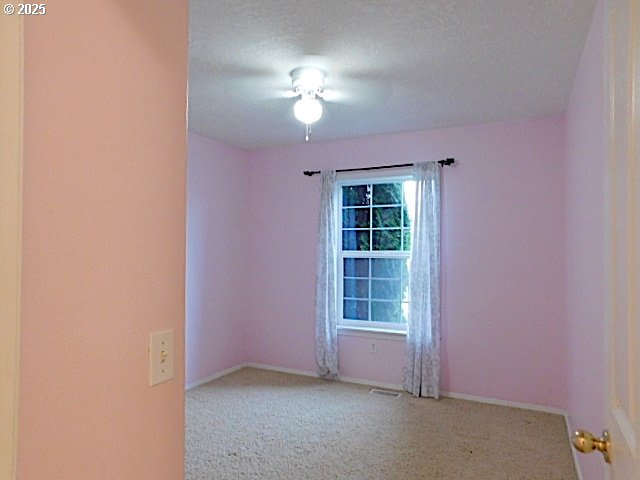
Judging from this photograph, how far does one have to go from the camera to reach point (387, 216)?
445 cm

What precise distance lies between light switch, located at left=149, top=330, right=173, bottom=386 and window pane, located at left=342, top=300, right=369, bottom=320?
361 cm

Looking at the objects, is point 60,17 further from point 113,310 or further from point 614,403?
point 614,403

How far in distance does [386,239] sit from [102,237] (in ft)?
12.2

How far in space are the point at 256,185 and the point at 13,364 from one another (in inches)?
174

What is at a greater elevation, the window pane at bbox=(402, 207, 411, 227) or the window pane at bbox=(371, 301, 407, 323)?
the window pane at bbox=(402, 207, 411, 227)

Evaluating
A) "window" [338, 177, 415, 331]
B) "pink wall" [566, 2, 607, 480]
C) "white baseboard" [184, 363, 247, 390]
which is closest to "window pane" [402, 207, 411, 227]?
"window" [338, 177, 415, 331]

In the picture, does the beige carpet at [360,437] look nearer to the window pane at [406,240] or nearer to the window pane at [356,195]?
the window pane at [406,240]

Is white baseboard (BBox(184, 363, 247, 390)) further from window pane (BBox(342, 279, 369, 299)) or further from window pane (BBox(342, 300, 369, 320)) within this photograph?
window pane (BBox(342, 279, 369, 299))

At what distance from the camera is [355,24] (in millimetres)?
2176

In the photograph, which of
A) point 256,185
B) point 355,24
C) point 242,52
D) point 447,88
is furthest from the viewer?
point 256,185

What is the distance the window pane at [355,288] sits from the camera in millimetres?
4555

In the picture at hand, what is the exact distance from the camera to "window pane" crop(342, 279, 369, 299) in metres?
4.55

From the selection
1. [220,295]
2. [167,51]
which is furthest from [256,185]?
[167,51]

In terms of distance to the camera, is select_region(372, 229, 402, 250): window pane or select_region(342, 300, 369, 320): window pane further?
select_region(342, 300, 369, 320): window pane
